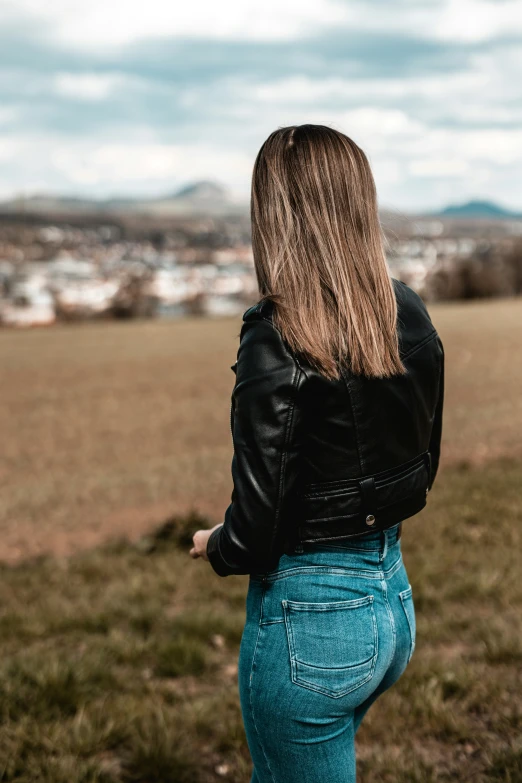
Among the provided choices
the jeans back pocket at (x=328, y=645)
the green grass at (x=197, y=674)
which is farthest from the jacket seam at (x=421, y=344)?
the green grass at (x=197, y=674)

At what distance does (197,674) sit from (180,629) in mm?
665

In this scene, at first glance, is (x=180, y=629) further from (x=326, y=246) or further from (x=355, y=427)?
(x=326, y=246)

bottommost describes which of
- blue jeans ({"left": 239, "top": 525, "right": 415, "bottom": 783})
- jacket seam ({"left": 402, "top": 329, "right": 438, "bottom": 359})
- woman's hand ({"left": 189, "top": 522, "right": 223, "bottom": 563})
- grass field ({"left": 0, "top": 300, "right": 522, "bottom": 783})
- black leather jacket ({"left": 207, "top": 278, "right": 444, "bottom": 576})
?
grass field ({"left": 0, "top": 300, "right": 522, "bottom": 783})

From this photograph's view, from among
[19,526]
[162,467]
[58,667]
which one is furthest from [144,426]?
[58,667]

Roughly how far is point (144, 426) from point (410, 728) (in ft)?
52.1

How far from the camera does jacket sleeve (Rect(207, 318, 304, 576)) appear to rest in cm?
179

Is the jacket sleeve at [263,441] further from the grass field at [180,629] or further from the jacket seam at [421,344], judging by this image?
the grass field at [180,629]

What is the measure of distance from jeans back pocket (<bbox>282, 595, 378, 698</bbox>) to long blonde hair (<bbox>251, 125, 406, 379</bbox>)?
588 mm

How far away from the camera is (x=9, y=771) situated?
327cm

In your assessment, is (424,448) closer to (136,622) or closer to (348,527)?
(348,527)

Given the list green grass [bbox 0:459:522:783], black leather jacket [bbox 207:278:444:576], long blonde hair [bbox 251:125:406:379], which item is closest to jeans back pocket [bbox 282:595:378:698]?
black leather jacket [bbox 207:278:444:576]

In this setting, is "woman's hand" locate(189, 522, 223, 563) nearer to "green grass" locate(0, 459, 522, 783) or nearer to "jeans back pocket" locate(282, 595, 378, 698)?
"jeans back pocket" locate(282, 595, 378, 698)

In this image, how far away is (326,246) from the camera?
1926 millimetres

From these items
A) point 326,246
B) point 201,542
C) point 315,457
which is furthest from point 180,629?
point 326,246
